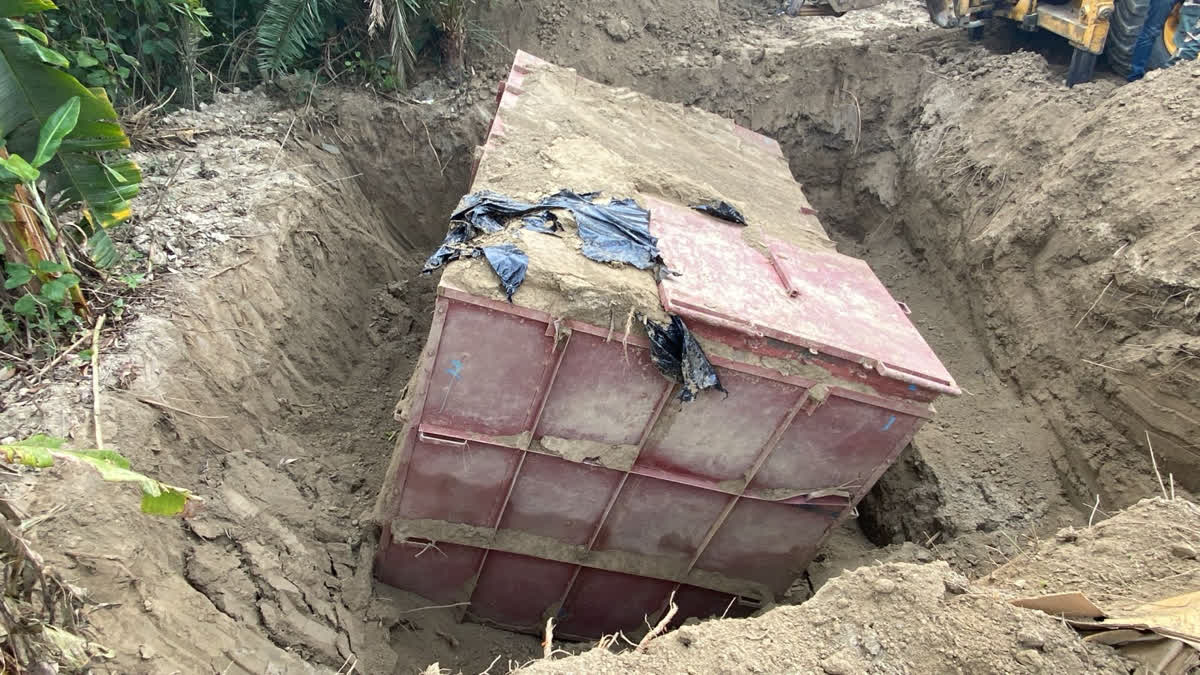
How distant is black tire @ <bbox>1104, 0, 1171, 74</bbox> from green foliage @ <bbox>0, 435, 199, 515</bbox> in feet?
30.6

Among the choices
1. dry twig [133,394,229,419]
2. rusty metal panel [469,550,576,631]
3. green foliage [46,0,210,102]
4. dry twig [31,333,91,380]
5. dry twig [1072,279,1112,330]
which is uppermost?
dry twig [1072,279,1112,330]

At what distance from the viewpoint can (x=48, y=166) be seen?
14.0 feet

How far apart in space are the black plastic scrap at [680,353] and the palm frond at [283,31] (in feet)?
19.5

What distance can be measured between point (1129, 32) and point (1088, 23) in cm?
41

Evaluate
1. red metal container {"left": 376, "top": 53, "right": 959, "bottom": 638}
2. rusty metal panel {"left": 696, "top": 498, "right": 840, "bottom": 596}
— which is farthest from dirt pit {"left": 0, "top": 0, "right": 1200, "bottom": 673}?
red metal container {"left": 376, "top": 53, "right": 959, "bottom": 638}

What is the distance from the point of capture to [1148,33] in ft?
24.0

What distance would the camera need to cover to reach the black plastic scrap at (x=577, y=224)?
13.8 ft

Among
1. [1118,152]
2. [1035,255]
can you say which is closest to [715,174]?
[1035,255]

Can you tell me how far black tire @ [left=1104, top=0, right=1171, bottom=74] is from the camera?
7266 millimetres

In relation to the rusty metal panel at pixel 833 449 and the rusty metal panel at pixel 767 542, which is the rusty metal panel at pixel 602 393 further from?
the rusty metal panel at pixel 767 542

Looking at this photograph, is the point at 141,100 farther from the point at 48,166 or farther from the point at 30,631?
the point at 30,631

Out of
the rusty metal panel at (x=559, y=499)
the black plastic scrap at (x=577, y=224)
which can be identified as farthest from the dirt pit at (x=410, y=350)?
the black plastic scrap at (x=577, y=224)

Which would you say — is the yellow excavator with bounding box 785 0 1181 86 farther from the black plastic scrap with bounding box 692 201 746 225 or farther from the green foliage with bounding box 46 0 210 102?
the green foliage with bounding box 46 0 210 102

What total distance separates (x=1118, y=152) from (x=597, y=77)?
5.95 metres
